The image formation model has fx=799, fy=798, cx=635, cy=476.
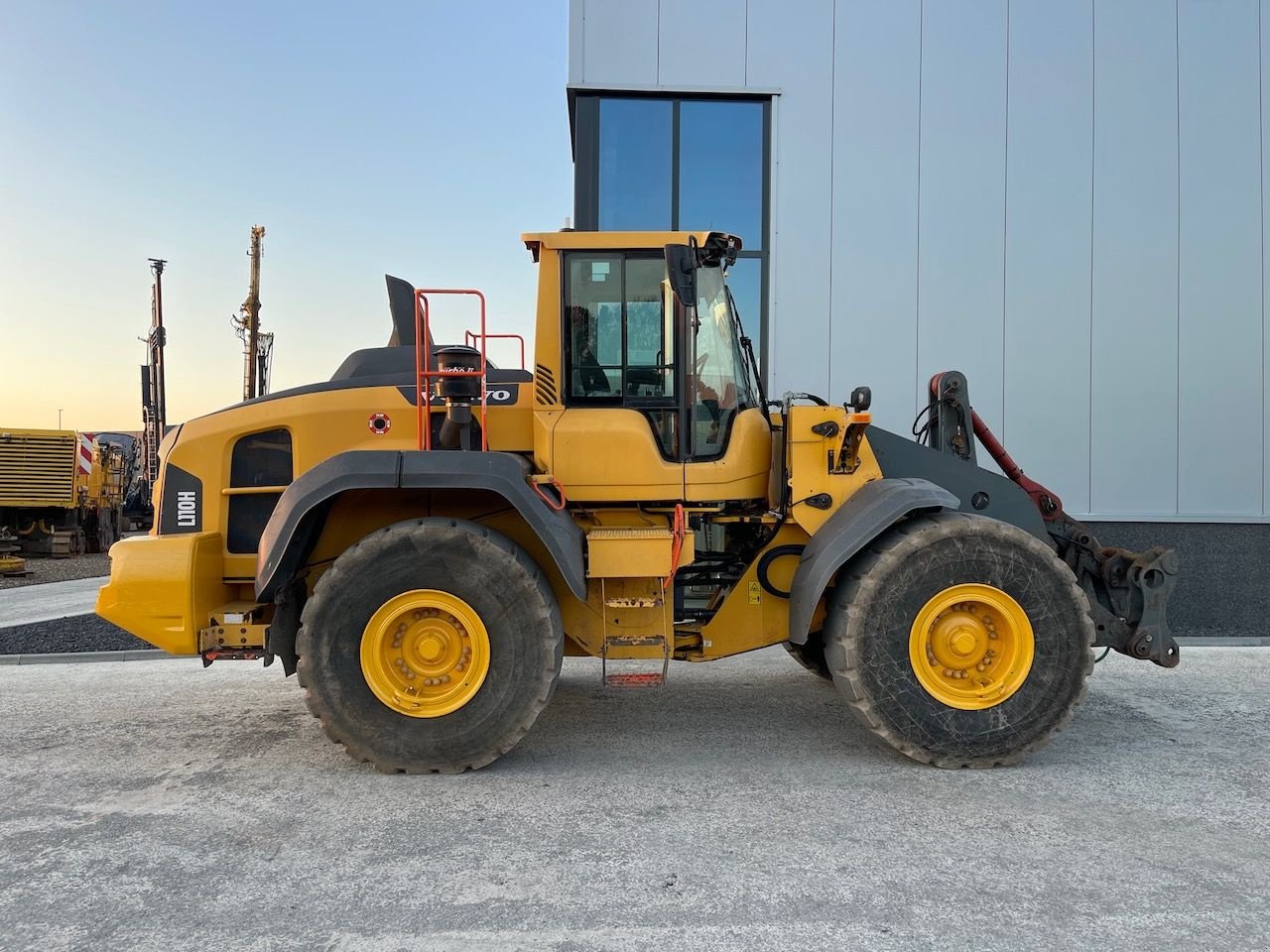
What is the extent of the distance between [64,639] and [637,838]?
670 cm

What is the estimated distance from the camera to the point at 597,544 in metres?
4.21

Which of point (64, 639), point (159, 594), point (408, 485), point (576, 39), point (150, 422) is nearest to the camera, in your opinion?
point (408, 485)

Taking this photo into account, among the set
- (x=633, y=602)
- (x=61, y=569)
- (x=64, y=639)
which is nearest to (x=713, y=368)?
(x=633, y=602)

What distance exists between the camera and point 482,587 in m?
3.98

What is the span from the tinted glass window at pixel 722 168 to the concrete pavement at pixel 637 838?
511cm

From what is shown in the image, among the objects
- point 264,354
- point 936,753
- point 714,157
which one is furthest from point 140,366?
point 936,753

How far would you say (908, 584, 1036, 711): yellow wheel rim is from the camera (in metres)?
4.08

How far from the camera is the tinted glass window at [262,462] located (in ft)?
14.8

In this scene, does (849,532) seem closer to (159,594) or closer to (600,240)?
(600,240)

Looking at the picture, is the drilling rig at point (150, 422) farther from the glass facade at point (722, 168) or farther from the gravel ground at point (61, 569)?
the glass facade at point (722, 168)

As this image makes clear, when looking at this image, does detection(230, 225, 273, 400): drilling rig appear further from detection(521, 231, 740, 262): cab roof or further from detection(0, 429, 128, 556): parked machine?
detection(521, 231, 740, 262): cab roof

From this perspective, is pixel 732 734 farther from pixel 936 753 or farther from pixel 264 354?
pixel 264 354

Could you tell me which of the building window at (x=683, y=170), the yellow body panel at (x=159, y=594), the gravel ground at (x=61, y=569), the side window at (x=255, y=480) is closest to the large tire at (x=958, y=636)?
the side window at (x=255, y=480)

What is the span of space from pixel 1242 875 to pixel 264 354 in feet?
72.4
